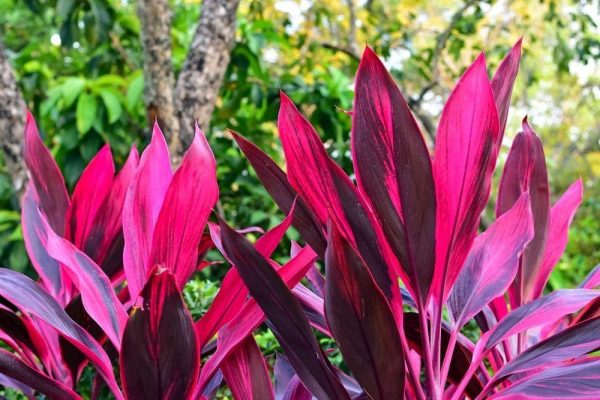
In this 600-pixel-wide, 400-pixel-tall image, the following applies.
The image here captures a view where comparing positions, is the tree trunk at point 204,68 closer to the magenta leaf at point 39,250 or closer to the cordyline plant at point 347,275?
the magenta leaf at point 39,250

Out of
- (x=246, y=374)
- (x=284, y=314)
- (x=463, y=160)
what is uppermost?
(x=463, y=160)

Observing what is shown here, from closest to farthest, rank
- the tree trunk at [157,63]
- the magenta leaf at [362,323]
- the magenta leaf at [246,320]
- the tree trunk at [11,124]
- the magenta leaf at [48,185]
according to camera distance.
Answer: the magenta leaf at [362,323] < the magenta leaf at [246,320] < the magenta leaf at [48,185] < the tree trunk at [11,124] < the tree trunk at [157,63]

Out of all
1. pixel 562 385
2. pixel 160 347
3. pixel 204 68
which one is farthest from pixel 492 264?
pixel 204 68

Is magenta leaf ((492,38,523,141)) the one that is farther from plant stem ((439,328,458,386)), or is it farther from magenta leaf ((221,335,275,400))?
magenta leaf ((221,335,275,400))

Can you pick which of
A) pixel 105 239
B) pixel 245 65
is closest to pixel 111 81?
pixel 245 65

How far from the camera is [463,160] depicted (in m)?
0.62

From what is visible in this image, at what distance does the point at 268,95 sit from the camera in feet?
9.53

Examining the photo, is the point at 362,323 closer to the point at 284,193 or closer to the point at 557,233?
the point at 284,193

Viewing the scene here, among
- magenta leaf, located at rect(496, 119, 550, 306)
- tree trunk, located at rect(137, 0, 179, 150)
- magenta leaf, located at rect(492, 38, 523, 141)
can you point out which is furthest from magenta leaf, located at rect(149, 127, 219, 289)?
tree trunk, located at rect(137, 0, 179, 150)

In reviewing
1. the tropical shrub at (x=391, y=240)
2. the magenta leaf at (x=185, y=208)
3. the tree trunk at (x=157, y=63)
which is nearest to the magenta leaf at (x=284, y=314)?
the tropical shrub at (x=391, y=240)

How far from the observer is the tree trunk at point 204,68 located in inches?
89.4

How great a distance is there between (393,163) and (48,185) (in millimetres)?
647

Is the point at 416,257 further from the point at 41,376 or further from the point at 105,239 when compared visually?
the point at 105,239

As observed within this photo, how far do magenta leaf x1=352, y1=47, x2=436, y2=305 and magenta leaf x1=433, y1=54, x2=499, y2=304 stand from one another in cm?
4
